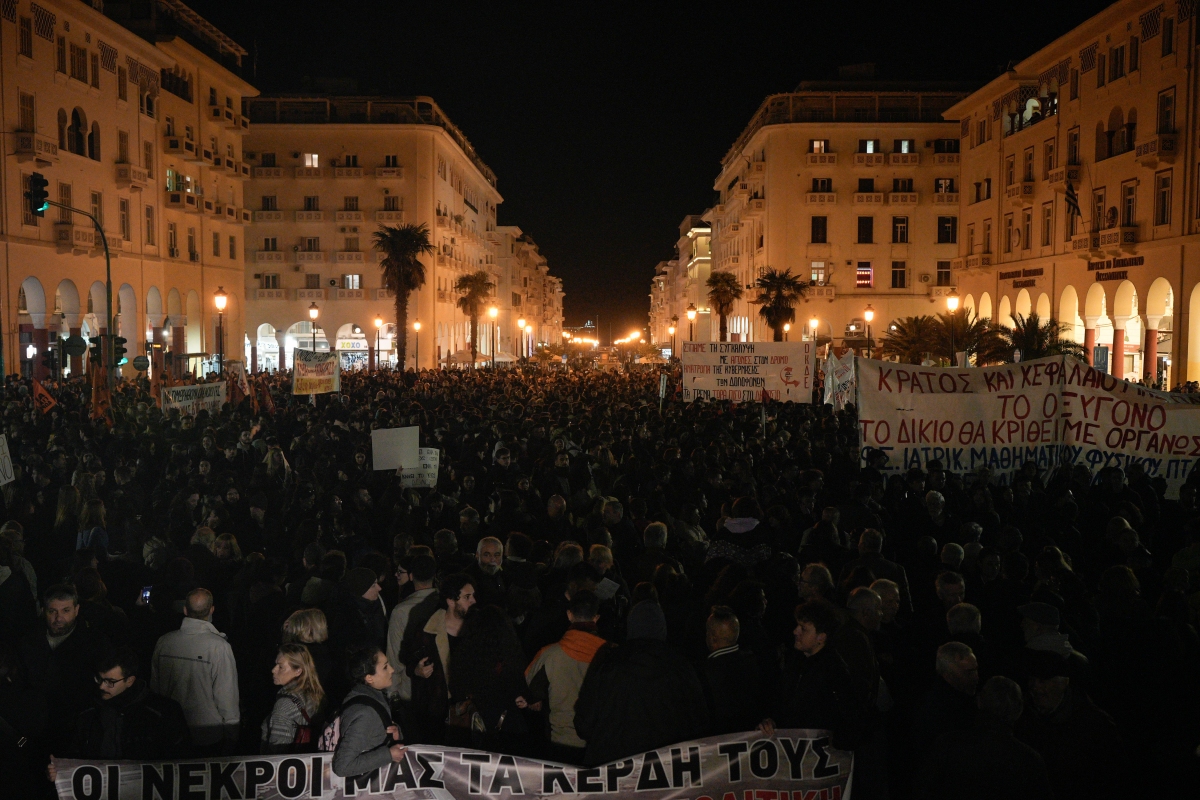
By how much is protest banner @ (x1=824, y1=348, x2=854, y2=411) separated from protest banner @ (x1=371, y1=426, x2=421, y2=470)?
936 centimetres

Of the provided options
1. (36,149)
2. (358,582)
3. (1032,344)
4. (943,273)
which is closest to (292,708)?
(358,582)

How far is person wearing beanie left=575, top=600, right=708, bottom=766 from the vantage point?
5.72 meters

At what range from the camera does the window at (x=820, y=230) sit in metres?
65.0

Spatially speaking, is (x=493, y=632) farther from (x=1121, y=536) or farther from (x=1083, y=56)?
(x=1083, y=56)

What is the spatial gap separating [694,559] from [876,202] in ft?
191

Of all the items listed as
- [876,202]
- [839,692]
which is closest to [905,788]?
[839,692]

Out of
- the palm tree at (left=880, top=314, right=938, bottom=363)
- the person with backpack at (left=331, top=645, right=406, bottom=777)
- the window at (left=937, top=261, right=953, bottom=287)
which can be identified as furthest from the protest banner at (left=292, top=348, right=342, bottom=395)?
the window at (left=937, top=261, right=953, bottom=287)

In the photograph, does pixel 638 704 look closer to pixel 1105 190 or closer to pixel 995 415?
pixel 995 415

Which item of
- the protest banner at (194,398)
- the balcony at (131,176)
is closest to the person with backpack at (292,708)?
the protest banner at (194,398)

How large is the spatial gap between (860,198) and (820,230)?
2900mm

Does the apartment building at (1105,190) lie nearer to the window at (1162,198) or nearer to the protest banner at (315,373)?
the window at (1162,198)

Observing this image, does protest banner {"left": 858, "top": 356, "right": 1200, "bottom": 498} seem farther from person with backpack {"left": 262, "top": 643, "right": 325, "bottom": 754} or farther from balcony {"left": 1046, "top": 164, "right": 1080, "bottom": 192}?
balcony {"left": 1046, "top": 164, "right": 1080, "bottom": 192}

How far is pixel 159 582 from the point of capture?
8.53m

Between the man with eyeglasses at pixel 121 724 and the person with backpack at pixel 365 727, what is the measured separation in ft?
2.68
